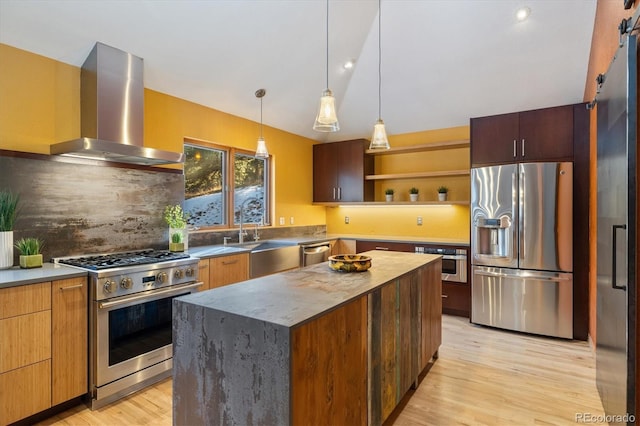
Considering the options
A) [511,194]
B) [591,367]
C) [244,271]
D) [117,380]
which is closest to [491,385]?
[591,367]

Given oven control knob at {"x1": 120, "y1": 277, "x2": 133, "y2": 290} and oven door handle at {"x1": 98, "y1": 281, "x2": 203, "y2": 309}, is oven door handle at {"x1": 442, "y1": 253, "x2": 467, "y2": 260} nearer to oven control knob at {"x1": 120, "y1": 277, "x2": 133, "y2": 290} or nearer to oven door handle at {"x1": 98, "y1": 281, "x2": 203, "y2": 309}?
oven door handle at {"x1": 98, "y1": 281, "x2": 203, "y2": 309}

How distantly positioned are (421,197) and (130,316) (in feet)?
13.0

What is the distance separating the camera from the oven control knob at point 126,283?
2439mm

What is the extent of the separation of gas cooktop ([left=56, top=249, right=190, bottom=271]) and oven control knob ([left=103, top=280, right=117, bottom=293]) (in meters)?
0.11

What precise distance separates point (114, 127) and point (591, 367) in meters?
4.52

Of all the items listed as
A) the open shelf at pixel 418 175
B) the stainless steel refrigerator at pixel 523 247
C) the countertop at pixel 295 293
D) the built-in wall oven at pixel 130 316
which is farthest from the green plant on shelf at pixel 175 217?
the stainless steel refrigerator at pixel 523 247

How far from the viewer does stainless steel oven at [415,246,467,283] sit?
4176 millimetres

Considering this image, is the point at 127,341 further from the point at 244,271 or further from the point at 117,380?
the point at 244,271

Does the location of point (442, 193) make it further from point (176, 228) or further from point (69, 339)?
point (69, 339)

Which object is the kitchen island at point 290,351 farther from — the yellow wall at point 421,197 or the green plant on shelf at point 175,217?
the yellow wall at point 421,197

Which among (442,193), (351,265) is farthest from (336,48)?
(351,265)

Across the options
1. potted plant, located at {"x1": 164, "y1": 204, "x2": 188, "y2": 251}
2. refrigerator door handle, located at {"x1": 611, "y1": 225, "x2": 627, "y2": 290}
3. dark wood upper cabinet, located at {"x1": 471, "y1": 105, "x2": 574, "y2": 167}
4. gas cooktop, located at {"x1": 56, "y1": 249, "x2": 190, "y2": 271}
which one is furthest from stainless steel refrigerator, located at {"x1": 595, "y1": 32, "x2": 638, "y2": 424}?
potted plant, located at {"x1": 164, "y1": 204, "x2": 188, "y2": 251}

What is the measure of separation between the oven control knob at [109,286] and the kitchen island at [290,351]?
1.03m

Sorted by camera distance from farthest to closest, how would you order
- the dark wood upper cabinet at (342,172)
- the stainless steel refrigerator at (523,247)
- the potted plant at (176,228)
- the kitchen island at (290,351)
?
1. the dark wood upper cabinet at (342,172)
2. the stainless steel refrigerator at (523,247)
3. the potted plant at (176,228)
4. the kitchen island at (290,351)
